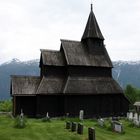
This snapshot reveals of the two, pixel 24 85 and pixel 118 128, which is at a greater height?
pixel 24 85

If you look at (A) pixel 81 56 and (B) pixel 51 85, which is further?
(A) pixel 81 56

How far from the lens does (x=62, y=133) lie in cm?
2547

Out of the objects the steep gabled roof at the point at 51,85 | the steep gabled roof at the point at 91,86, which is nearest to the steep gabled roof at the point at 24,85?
the steep gabled roof at the point at 51,85

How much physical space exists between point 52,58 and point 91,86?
6.89 m

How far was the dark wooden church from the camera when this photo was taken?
41562 mm

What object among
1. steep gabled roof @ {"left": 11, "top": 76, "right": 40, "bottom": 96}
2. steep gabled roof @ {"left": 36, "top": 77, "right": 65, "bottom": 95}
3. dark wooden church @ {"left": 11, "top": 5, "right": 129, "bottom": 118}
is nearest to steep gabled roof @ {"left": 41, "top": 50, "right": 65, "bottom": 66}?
dark wooden church @ {"left": 11, "top": 5, "right": 129, "bottom": 118}

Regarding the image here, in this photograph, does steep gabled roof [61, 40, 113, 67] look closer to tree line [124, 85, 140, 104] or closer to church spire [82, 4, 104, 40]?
church spire [82, 4, 104, 40]

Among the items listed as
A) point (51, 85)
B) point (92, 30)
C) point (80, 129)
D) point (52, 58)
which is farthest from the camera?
point (92, 30)

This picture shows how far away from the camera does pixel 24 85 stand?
42.5 metres

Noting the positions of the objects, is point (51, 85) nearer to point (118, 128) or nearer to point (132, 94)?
point (118, 128)

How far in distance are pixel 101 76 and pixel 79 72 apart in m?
3.65

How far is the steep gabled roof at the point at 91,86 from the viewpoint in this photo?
41562 mm

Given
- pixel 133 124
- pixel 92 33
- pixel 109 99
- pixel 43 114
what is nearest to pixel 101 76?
pixel 109 99

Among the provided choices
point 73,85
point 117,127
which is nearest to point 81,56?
point 73,85
